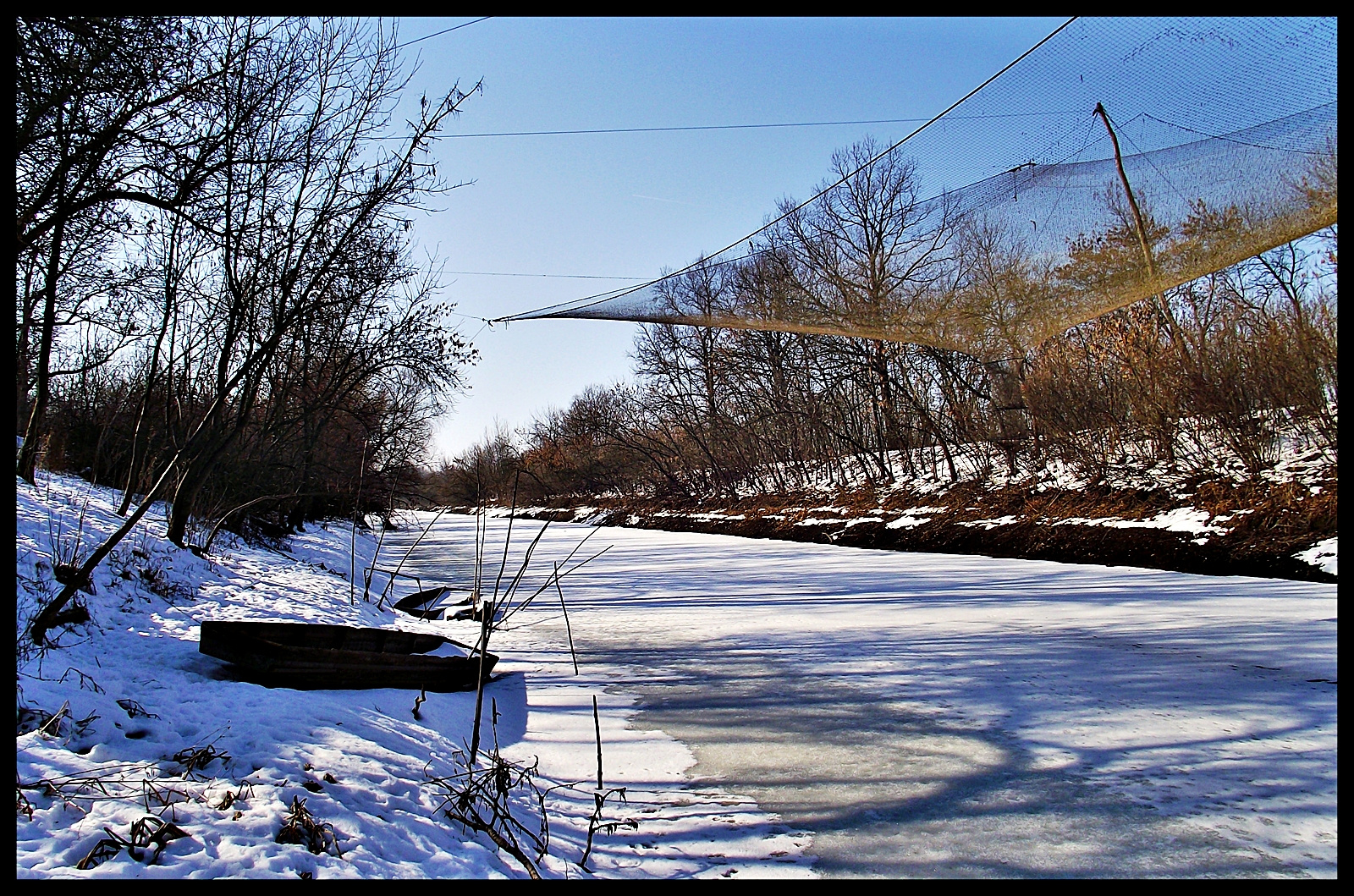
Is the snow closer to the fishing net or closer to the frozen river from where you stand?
the frozen river

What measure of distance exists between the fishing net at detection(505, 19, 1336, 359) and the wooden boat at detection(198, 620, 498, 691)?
13.8ft

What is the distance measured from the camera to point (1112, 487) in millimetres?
9273

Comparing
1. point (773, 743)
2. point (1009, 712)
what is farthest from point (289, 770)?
point (1009, 712)

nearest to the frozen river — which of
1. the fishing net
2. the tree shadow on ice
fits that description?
the tree shadow on ice

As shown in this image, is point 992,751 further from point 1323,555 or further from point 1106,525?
point 1106,525

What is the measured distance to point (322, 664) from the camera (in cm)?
349

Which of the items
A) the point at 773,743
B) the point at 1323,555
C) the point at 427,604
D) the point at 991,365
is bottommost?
the point at 427,604

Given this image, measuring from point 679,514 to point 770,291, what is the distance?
Result: 1430 cm

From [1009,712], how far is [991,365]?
9372mm

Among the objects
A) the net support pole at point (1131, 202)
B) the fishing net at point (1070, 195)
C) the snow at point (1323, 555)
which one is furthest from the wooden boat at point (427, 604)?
the snow at point (1323, 555)

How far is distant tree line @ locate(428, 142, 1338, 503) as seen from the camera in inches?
246

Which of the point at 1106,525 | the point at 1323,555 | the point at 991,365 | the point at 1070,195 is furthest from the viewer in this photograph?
the point at 991,365

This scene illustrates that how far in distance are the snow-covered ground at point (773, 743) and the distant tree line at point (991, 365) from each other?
1051 millimetres

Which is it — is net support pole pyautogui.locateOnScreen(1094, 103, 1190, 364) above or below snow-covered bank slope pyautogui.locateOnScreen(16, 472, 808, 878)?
above
